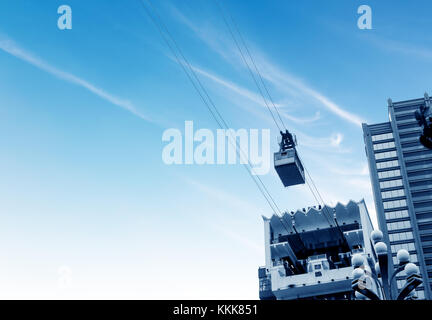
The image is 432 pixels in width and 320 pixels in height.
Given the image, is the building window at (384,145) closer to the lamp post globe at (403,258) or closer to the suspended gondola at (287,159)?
the suspended gondola at (287,159)

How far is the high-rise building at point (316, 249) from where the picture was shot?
200 ft

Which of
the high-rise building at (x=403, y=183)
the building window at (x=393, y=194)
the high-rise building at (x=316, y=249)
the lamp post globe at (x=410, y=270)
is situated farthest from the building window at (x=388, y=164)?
the lamp post globe at (x=410, y=270)

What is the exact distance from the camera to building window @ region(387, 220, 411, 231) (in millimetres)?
122125

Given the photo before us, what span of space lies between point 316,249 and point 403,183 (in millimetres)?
71861

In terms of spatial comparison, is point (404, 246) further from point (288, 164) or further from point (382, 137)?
point (288, 164)

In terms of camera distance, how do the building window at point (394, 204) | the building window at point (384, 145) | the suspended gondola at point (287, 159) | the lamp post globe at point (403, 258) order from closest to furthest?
the lamp post globe at point (403, 258)
the suspended gondola at point (287, 159)
the building window at point (394, 204)
the building window at point (384, 145)

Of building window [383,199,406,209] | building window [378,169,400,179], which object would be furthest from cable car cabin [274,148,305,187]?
building window [378,169,400,179]

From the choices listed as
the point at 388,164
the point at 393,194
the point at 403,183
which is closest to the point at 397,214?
the point at 393,194

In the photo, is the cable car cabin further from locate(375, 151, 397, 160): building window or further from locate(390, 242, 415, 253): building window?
locate(375, 151, 397, 160): building window

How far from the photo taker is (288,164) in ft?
138

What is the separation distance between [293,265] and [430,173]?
3060 inches
